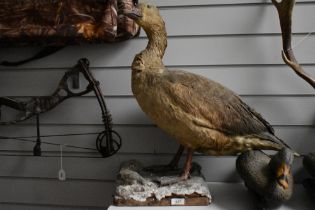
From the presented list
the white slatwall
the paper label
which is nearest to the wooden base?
the paper label

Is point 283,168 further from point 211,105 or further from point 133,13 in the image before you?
point 133,13

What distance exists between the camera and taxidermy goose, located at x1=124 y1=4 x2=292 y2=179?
0.98 m

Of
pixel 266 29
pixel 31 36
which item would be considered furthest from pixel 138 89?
pixel 266 29

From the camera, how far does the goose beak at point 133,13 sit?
98 centimetres

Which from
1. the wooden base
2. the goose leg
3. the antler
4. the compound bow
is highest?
the antler

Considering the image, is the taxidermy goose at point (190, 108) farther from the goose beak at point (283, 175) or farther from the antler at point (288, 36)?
the antler at point (288, 36)

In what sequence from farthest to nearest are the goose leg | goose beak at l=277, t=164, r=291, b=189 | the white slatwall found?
the white slatwall → the goose leg → goose beak at l=277, t=164, r=291, b=189

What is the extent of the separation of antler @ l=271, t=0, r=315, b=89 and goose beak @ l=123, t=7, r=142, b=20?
469mm

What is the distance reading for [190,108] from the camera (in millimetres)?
973

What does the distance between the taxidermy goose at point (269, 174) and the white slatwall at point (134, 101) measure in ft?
0.86

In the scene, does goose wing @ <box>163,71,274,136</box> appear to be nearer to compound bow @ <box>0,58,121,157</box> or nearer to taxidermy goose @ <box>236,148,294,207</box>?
taxidermy goose @ <box>236,148,294,207</box>

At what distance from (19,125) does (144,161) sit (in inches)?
21.9

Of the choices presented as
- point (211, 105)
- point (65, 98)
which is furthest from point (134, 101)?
point (211, 105)

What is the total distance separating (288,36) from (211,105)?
1.27 feet
